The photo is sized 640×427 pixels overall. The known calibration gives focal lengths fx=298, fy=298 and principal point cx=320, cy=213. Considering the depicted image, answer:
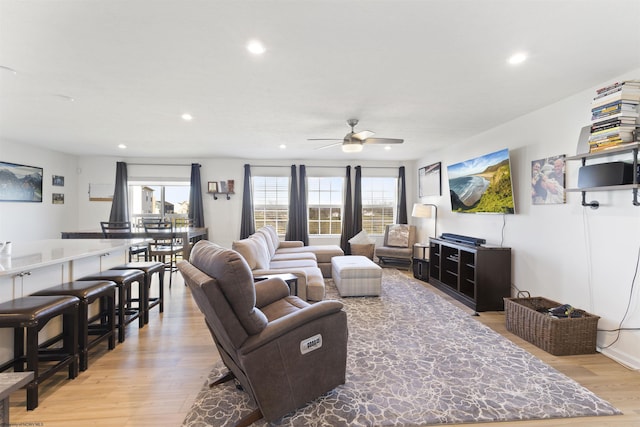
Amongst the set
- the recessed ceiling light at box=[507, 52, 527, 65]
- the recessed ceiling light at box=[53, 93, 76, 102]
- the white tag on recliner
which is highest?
the recessed ceiling light at box=[53, 93, 76, 102]

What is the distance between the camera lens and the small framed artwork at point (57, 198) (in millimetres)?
5801

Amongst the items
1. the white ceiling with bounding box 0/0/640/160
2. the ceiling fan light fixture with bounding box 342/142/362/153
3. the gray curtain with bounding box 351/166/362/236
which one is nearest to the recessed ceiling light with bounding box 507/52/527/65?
the white ceiling with bounding box 0/0/640/160

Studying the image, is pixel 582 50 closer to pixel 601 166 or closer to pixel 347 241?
pixel 601 166

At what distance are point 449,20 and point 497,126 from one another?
2.82 meters

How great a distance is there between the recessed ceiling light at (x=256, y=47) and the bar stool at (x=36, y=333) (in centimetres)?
216

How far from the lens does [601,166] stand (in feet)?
8.15

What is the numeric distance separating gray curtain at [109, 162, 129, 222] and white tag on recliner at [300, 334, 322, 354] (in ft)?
20.0

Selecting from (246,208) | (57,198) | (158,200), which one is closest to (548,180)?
(246,208)

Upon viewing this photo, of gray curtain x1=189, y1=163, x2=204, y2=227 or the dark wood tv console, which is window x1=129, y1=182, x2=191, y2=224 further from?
the dark wood tv console

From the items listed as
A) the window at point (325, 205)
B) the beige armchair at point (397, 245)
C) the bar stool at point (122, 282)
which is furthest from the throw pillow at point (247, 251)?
the window at point (325, 205)

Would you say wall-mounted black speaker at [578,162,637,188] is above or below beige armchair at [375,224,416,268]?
above

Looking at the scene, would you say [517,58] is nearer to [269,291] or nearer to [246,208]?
[269,291]

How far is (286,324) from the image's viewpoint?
1699mm

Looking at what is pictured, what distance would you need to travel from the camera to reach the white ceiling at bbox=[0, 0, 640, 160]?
173 cm
